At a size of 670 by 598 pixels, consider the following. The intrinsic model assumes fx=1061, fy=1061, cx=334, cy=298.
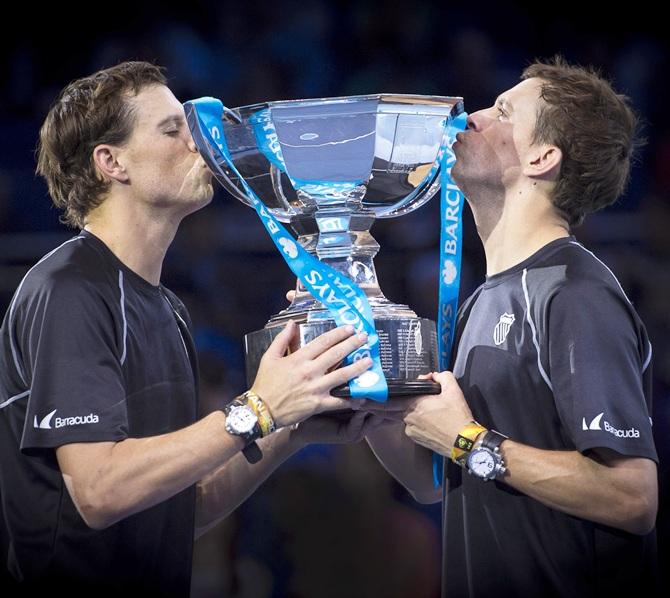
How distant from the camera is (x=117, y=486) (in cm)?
241

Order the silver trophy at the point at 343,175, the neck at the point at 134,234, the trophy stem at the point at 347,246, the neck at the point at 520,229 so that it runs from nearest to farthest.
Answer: the silver trophy at the point at 343,175 < the trophy stem at the point at 347,246 < the neck at the point at 520,229 < the neck at the point at 134,234

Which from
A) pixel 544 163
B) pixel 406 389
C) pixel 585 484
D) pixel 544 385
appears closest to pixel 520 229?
pixel 544 163

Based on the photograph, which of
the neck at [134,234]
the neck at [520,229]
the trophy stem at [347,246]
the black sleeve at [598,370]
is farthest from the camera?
the neck at [134,234]

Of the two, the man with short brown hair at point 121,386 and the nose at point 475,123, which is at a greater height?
the nose at point 475,123

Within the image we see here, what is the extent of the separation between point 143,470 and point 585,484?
39.1 inches

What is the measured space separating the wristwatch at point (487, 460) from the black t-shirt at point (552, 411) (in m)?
0.16

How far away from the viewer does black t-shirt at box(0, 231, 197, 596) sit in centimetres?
247

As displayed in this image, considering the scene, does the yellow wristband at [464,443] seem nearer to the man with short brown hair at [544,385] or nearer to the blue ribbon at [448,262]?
the man with short brown hair at [544,385]

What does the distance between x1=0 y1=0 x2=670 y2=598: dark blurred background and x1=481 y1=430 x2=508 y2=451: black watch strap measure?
1.81 meters

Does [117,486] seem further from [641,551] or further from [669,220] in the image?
[669,220]

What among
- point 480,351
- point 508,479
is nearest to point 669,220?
point 480,351

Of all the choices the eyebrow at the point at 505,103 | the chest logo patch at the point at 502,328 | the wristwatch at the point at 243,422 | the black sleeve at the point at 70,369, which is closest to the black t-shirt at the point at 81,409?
the black sleeve at the point at 70,369

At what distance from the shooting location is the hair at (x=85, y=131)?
2939 mm

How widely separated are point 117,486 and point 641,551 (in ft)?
4.02
